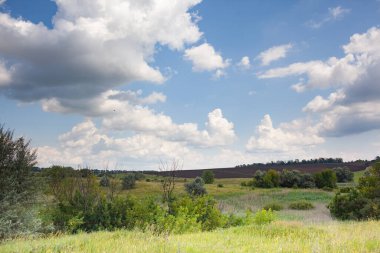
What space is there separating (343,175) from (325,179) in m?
19.2

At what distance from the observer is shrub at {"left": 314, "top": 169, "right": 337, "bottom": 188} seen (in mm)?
86562

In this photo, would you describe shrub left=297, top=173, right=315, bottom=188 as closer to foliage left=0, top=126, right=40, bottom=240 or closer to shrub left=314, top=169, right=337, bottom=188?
shrub left=314, top=169, right=337, bottom=188

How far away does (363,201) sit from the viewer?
32188mm

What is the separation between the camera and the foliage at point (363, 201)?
30.4 metres

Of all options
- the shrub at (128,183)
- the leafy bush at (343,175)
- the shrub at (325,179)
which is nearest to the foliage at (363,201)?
the shrub at (128,183)

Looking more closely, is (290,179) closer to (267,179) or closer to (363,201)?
(267,179)

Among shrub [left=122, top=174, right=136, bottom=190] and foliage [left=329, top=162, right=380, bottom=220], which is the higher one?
shrub [left=122, top=174, right=136, bottom=190]

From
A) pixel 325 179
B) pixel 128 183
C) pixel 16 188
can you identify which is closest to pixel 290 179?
pixel 325 179

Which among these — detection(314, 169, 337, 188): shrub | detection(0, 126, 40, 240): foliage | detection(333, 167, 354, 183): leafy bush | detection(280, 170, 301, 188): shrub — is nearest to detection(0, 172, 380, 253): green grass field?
detection(0, 126, 40, 240): foliage

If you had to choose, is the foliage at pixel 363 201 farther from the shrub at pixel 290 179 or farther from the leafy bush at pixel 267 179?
the shrub at pixel 290 179

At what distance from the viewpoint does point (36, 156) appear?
83.1 ft

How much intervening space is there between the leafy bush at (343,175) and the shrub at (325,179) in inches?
667

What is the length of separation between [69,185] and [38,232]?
44.2 feet

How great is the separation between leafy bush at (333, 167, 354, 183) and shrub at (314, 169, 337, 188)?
16933 mm
